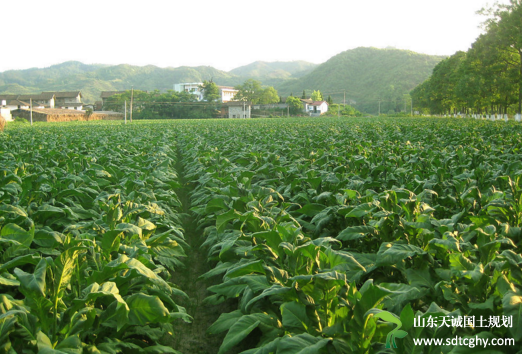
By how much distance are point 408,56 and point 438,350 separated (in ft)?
571

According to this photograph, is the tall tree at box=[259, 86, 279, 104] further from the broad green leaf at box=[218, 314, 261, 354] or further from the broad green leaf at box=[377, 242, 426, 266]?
the broad green leaf at box=[218, 314, 261, 354]

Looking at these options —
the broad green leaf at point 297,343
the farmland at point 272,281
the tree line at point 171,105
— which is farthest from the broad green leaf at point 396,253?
the tree line at point 171,105

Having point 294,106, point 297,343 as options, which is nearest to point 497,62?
point 297,343

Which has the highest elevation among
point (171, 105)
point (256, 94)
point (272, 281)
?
point (256, 94)

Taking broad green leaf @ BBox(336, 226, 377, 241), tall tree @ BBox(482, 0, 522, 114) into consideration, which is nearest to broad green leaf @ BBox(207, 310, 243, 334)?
broad green leaf @ BBox(336, 226, 377, 241)

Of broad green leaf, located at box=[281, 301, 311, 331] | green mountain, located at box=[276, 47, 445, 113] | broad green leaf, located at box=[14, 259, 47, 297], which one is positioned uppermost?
green mountain, located at box=[276, 47, 445, 113]

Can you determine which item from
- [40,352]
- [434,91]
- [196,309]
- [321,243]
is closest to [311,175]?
[196,309]

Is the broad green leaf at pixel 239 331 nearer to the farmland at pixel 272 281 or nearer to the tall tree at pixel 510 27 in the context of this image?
the farmland at pixel 272 281

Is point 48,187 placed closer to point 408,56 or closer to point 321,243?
point 321,243

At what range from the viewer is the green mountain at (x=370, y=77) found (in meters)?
132

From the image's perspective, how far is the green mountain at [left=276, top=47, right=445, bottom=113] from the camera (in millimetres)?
131875

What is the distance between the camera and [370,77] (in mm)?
152625

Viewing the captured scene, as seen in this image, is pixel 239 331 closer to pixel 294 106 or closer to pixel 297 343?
pixel 297 343

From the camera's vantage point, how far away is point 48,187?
5695 millimetres
